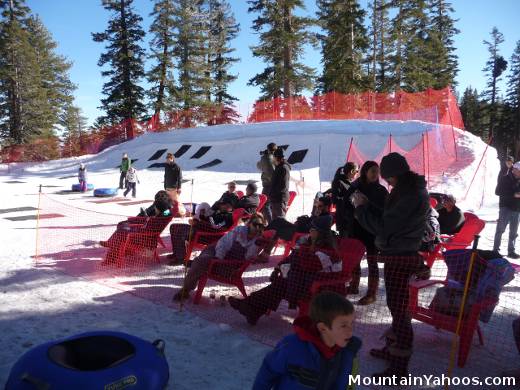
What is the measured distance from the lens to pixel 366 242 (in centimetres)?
459

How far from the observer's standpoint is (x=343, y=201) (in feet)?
16.1

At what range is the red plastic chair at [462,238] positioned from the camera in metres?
5.20

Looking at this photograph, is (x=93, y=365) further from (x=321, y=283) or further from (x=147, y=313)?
(x=321, y=283)

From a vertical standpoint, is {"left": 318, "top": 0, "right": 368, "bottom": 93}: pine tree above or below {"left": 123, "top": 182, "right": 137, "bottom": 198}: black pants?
above

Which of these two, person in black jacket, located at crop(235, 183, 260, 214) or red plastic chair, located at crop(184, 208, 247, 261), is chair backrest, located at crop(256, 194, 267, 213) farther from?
red plastic chair, located at crop(184, 208, 247, 261)

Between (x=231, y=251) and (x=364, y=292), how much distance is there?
1686mm

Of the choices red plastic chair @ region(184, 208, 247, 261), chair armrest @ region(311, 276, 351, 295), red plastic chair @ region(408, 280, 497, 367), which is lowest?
red plastic chair @ region(408, 280, 497, 367)

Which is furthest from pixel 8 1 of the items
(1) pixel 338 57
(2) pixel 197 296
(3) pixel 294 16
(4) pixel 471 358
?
(4) pixel 471 358

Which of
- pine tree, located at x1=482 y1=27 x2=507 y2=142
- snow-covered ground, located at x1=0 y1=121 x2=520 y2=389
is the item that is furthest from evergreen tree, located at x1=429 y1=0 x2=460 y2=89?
snow-covered ground, located at x1=0 y1=121 x2=520 y2=389

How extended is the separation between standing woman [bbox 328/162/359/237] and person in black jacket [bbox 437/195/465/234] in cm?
166

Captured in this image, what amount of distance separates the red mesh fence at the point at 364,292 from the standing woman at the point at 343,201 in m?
0.55

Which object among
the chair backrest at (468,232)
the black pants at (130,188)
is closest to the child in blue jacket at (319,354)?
the chair backrest at (468,232)

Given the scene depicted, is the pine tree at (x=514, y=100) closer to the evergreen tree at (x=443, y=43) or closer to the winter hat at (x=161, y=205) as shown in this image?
the evergreen tree at (x=443, y=43)

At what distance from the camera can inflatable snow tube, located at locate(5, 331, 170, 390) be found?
2.18 meters
